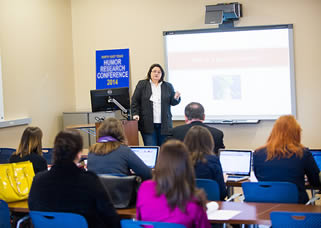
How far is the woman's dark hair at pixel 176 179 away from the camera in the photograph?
2.18 m

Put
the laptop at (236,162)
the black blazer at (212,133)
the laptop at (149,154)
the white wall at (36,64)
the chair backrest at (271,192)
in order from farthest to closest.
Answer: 1. the white wall at (36,64)
2. the laptop at (149,154)
3. the black blazer at (212,133)
4. the laptop at (236,162)
5. the chair backrest at (271,192)

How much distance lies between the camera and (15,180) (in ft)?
11.2

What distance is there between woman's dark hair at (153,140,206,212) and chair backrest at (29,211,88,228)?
60cm

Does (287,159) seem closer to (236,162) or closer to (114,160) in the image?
(236,162)

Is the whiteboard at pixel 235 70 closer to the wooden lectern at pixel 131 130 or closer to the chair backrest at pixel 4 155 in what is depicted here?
the wooden lectern at pixel 131 130

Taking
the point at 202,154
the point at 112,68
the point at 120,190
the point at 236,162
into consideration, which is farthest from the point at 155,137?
the point at 120,190

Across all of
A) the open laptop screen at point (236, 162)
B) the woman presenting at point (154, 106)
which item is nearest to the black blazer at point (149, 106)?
the woman presenting at point (154, 106)

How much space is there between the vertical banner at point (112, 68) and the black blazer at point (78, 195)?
5.06 meters

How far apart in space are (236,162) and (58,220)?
6.12 ft

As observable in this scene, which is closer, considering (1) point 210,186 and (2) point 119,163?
(1) point 210,186

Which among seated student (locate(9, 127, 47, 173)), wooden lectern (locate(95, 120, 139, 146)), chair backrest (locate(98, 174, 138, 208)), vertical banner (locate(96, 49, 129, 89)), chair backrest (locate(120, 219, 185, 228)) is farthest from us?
vertical banner (locate(96, 49, 129, 89))

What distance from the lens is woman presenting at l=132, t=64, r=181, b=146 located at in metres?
6.28

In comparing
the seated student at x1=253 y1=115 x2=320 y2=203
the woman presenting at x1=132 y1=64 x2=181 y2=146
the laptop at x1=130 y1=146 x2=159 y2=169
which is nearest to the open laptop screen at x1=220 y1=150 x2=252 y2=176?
the seated student at x1=253 y1=115 x2=320 y2=203

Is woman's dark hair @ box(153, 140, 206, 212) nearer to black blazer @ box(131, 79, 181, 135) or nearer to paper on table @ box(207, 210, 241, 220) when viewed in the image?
paper on table @ box(207, 210, 241, 220)
